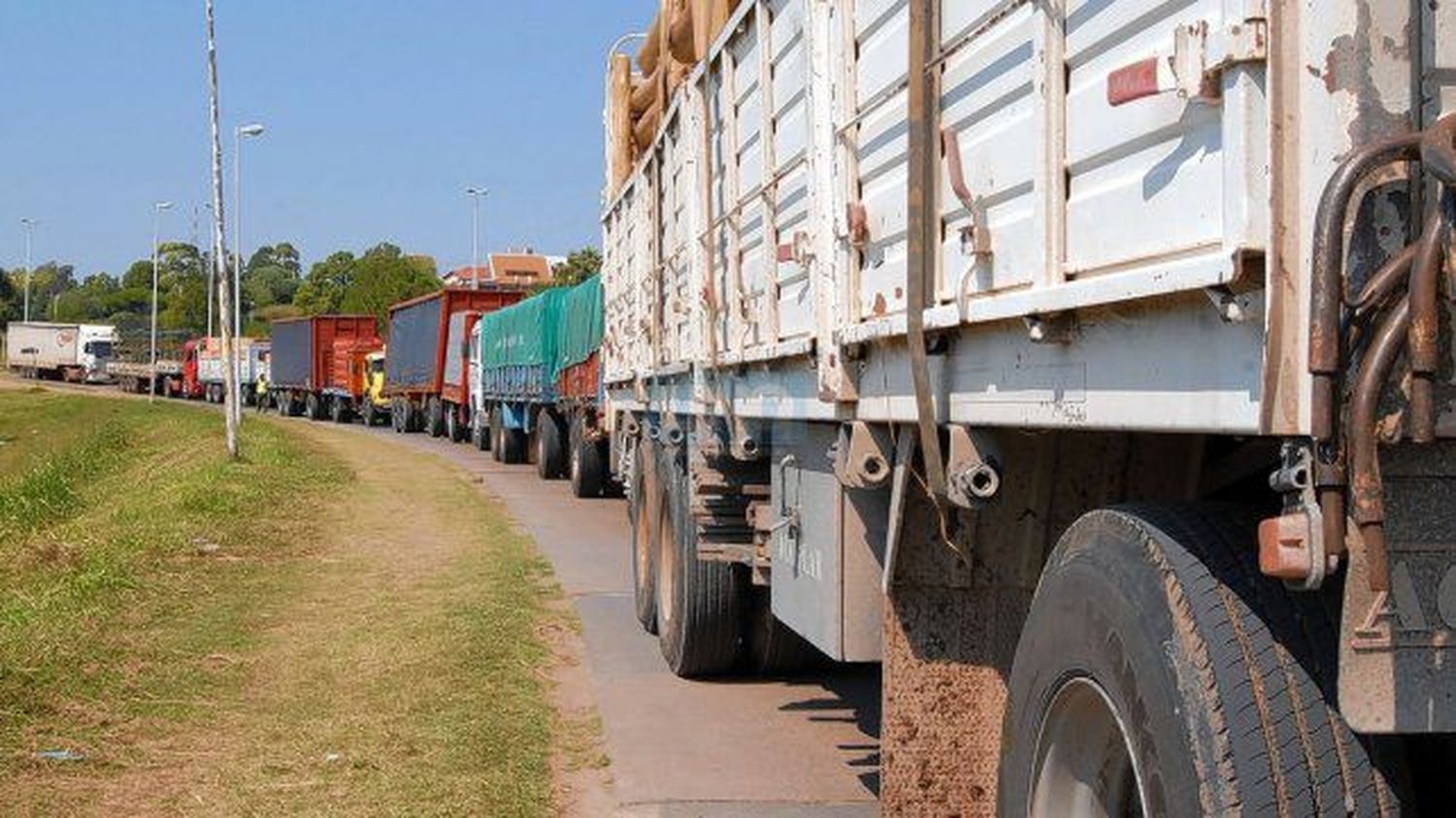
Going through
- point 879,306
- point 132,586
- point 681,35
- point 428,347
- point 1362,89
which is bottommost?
point 132,586

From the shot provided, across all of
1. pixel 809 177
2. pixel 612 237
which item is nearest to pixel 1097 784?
pixel 809 177

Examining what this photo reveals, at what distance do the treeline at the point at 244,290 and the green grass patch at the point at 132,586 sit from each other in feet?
210

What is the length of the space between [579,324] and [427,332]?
57.4ft

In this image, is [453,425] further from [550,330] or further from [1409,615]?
[1409,615]

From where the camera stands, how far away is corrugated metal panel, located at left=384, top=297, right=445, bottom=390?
40.5 metres

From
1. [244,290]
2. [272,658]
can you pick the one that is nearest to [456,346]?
[272,658]

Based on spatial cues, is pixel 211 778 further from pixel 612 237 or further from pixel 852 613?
pixel 612 237

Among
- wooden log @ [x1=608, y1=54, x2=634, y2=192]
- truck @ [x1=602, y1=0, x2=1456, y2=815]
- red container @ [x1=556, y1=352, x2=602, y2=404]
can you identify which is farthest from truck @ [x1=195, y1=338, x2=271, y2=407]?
truck @ [x1=602, y1=0, x2=1456, y2=815]

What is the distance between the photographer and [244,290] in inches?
5832

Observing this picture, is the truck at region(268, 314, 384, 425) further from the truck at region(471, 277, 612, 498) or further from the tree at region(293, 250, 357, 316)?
the tree at region(293, 250, 357, 316)

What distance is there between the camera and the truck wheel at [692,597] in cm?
898

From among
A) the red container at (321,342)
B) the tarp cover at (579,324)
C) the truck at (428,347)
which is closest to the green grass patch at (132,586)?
the tarp cover at (579,324)

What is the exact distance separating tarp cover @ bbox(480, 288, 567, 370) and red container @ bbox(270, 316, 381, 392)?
21657 millimetres

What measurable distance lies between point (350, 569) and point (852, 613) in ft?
31.9
